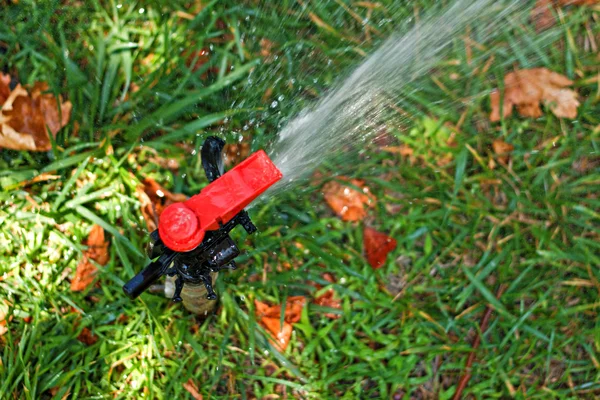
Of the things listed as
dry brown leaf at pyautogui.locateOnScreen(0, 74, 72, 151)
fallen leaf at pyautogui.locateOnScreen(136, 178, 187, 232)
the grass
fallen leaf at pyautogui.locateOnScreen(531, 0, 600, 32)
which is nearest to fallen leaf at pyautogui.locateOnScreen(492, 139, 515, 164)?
the grass

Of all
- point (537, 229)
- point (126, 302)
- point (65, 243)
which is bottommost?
point (537, 229)

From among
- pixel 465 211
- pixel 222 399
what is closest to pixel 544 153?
pixel 465 211

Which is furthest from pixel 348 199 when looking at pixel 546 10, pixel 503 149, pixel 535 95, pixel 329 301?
pixel 546 10

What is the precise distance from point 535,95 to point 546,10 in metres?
0.41

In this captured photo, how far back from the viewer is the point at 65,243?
6.83 feet

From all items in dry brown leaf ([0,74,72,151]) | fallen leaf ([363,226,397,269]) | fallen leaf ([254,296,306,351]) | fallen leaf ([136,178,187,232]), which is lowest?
fallen leaf ([363,226,397,269])

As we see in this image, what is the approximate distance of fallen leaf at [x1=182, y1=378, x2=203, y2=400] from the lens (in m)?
2.02

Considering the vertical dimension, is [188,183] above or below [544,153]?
above

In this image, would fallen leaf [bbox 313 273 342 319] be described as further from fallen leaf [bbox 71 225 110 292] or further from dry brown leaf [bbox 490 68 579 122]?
dry brown leaf [bbox 490 68 579 122]

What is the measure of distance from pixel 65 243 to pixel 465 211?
1.50 metres

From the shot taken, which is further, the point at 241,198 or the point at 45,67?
the point at 45,67

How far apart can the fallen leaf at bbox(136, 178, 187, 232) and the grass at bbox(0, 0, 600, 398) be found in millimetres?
43

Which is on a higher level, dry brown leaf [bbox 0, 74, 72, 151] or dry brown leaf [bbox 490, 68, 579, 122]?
dry brown leaf [bbox 0, 74, 72, 151]

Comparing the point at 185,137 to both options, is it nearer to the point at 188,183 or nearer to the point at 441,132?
the point at 188,183
